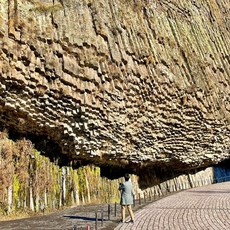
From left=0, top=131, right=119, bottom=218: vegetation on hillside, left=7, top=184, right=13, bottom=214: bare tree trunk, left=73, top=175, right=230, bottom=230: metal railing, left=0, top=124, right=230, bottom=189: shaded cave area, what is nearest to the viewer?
left=73, top=175, right=230, bottom=230: metal railing

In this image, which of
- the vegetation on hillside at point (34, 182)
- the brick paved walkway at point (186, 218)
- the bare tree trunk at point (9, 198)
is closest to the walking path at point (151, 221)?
the brick paved walkway at point (186, 218)

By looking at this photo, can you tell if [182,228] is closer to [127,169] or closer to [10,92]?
[10,92]

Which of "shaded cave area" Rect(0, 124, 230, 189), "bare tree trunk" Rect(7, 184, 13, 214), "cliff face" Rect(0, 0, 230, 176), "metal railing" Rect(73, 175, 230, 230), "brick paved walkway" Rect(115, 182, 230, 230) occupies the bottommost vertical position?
"brick paved walkway" Rect(115, 182, 230, 230)

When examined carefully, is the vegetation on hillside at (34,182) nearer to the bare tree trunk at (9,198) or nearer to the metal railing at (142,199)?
the bare tree trunk at (9,198)

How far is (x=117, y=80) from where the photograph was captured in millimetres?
14766

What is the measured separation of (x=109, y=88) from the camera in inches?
572

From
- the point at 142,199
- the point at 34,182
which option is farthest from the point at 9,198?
the point at 142,199

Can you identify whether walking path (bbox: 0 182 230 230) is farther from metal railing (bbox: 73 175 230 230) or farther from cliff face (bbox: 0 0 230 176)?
cliff face (bbox: 0 0 230 176)

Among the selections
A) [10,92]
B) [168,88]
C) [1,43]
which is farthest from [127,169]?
[1,43]

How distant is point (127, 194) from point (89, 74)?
572cm

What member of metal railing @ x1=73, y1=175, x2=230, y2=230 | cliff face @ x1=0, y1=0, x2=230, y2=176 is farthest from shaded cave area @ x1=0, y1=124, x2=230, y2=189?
metal railing @ x1=73, y1=175, x2=230, y2=230

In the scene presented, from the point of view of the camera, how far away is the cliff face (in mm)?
12078

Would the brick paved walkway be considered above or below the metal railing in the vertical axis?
below

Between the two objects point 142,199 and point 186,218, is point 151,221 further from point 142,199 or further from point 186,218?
point 142,199
